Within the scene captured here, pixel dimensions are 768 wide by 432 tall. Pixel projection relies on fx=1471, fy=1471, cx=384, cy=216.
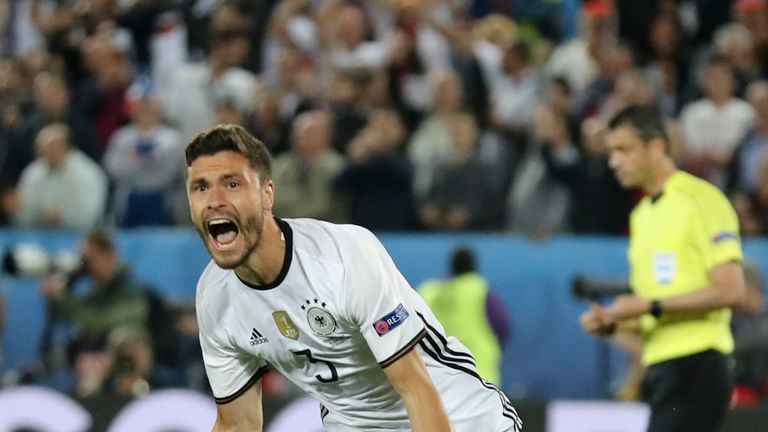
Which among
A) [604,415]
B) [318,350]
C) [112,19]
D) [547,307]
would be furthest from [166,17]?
[318,350]

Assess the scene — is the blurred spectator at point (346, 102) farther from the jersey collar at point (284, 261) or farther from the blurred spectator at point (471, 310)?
the jersey collar at point (284, 261)

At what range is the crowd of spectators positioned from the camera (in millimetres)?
9125

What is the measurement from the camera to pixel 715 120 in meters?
9.49

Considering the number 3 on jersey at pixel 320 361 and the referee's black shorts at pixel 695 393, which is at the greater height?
the number 3 on jersey at pixel 320 361

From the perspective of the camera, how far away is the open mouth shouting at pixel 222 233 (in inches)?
148

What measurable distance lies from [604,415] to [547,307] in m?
1.97

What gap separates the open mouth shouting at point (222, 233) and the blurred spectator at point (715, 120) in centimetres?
587

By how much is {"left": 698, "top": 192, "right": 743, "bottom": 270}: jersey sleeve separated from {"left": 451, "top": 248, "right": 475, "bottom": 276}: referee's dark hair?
9.71ft

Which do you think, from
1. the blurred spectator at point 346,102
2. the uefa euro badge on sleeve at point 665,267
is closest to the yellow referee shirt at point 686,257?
the uefa euro badge on sleeve at point 665,267

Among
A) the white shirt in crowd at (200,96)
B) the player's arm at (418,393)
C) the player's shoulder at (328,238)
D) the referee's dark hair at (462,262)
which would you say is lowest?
the player's arm at (418,393)

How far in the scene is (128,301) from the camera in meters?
8.61

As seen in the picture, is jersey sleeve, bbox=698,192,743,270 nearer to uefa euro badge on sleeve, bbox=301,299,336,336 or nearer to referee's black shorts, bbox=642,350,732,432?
referee's black shorts, bbox=642,350,732,432

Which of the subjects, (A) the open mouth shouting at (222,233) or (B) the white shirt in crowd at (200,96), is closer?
(A) the open mouth shouting at (222,233)

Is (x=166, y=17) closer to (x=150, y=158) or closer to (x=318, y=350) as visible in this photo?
(x=150, y=158)
